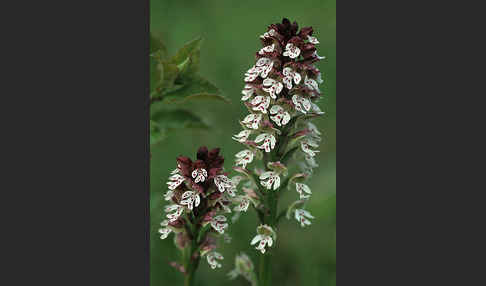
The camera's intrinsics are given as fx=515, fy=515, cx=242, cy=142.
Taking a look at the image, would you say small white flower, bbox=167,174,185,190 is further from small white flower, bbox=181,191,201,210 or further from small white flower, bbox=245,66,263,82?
small white flower, bbox=245,66,263,82

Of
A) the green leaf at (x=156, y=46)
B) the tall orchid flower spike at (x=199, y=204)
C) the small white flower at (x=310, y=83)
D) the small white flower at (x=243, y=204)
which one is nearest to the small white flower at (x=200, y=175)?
the tall orchid flower spike at (x=199, y=204)

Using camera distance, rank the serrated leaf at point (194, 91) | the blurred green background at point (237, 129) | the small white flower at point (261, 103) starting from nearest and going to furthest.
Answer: the small white flower at point (261, 103)
the serrated leaf at point (194, 91)
the blurred green background at point (237, 129)

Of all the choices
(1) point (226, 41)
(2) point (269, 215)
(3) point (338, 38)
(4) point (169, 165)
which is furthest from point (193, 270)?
(1) point (226, 41)

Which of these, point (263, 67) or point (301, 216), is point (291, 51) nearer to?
point (263, 67)

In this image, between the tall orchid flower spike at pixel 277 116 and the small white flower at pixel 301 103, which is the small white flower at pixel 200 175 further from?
the small white flower at pixel 301 103

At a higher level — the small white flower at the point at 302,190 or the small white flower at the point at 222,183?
the small white flower at the point at 222,183

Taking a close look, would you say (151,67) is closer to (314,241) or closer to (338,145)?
(338,145)
